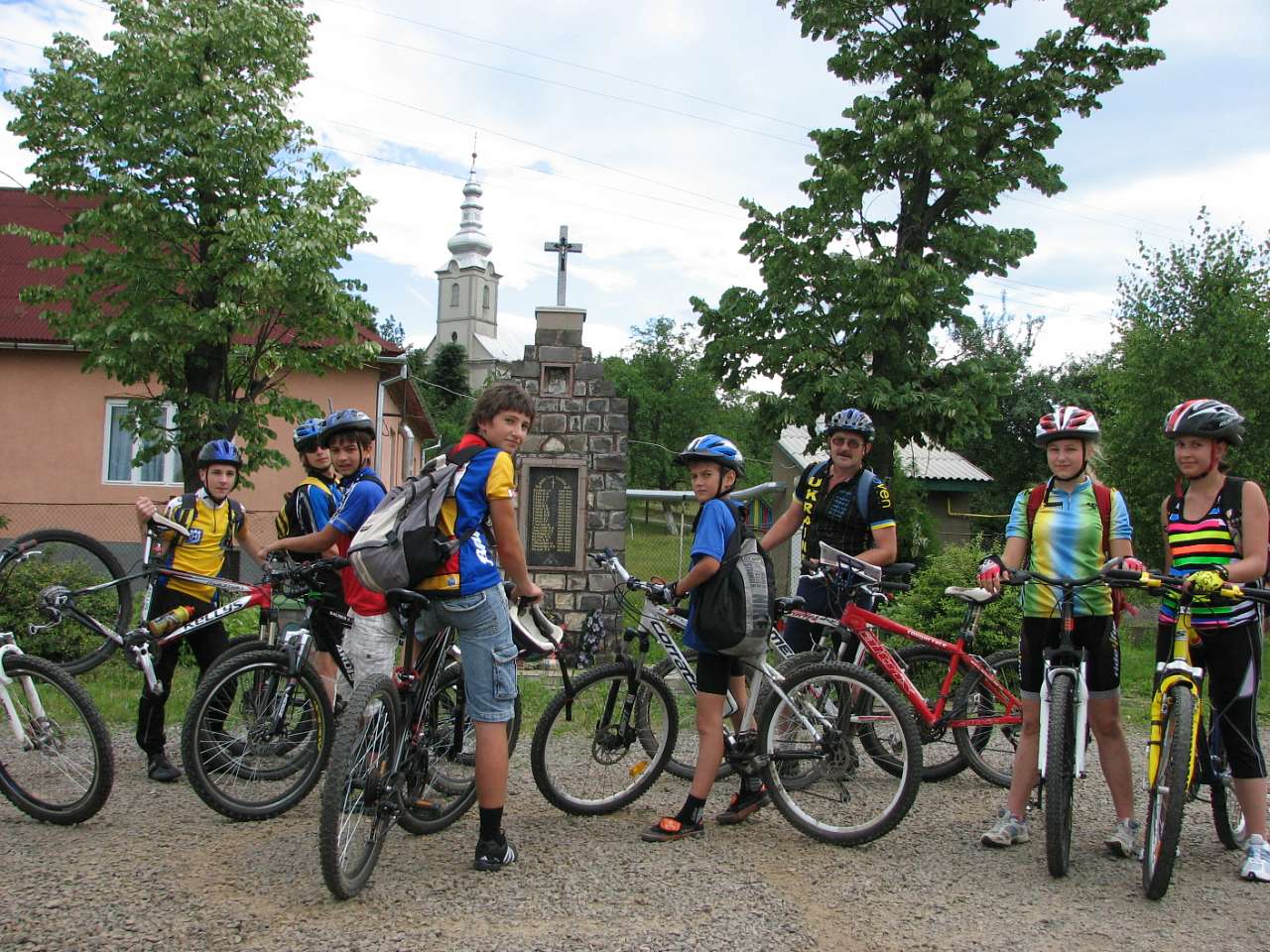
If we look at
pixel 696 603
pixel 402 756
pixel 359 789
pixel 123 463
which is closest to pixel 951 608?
pixel 696 603

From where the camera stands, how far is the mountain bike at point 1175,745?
12.3 ft

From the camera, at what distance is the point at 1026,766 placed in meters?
4.41

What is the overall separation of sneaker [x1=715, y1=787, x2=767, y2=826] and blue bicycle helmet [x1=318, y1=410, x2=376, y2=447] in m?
2.49

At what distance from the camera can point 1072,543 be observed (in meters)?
4.39

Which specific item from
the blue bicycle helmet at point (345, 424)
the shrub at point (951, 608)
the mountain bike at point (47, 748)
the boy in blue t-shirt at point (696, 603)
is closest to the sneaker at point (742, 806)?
the boy in blue t-shirt at point (696, 603)

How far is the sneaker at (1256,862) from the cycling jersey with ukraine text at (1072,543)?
42.4 inches

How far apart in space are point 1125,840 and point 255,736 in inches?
150

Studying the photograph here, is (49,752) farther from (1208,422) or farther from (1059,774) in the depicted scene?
(1208,422)

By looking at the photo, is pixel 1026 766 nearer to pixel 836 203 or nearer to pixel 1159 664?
pixel 1159 664

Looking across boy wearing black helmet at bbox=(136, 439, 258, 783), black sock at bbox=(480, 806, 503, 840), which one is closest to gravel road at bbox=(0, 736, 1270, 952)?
black sock at bbox=(480, 806, 503, 840)

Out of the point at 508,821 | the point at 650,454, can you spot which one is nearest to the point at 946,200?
the point at 508,821

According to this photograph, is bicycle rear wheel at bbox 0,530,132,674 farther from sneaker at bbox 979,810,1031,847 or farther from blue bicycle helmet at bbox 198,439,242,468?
sneaker at bbox 979,810,1031,847

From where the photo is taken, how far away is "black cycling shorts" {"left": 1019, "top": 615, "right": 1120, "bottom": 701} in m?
4.29

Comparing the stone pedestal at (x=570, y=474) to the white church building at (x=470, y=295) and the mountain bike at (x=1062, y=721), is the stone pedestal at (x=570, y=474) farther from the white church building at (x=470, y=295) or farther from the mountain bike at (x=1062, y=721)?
the white church building at (x=470, y=295)
